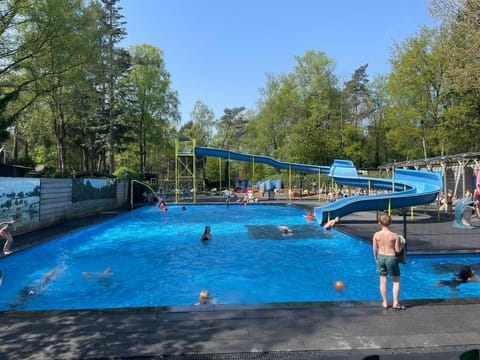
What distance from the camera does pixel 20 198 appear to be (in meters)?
12.8

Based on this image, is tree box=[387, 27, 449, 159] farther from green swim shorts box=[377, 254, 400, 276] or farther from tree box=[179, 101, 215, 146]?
tree box=[179, 101, 215, 146]

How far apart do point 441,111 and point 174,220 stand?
2285cm

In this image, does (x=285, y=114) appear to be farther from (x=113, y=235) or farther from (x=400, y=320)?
(x=400, y=320)

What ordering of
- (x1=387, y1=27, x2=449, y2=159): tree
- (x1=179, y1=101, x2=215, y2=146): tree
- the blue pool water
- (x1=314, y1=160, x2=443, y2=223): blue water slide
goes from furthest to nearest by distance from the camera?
(x1=179, y1=101, x2=215, y2=146): tree, (x1=387, y1=27, x2=449, y2=159): tree, (x1=314, y1=160, x2=443, y2=223): blue water slide, the blue pool water

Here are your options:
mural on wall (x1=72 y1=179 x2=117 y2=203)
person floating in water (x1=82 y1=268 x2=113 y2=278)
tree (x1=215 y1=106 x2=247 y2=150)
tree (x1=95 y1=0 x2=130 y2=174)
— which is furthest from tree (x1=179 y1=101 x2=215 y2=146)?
person floating in water (x1=82 y1=268 x2=113 y2=278)

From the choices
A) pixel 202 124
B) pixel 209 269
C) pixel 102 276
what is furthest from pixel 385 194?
pixel 202 124

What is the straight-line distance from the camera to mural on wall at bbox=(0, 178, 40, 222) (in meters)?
11.9

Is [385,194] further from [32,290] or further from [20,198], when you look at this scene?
[20,198]

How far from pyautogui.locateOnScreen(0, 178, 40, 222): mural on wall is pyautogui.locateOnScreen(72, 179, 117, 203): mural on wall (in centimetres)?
398

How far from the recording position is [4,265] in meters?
9.21

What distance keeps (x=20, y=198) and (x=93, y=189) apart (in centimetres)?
799

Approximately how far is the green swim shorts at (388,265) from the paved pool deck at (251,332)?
0.53 metres

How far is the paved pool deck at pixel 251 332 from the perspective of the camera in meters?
3.84

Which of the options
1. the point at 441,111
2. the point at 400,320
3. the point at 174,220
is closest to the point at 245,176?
the point at 441,111
